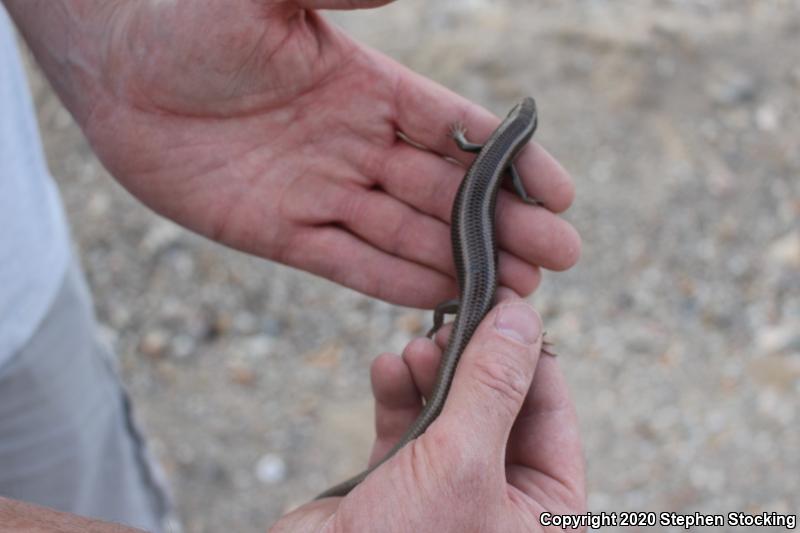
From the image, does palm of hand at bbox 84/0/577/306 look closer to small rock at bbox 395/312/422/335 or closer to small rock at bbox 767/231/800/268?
small rock at bbox 395/312/422/335

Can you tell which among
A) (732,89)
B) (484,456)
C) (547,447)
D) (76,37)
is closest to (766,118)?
(732,89)

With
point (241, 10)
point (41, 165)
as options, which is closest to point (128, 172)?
point (41, 165)

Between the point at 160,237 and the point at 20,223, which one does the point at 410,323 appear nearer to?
the point at 160,237

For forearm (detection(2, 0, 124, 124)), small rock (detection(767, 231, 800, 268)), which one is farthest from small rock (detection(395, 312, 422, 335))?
forearm (detection(2, 0, 124, 124))

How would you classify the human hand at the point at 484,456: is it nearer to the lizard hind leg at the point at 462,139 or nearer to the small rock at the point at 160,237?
the lizard hind leg at the point at 462,139

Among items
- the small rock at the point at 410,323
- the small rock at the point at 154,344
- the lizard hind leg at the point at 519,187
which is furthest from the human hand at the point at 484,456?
the small rock at the point at 154,344

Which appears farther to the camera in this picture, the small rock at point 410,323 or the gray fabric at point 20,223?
the small rock at point 410,323
